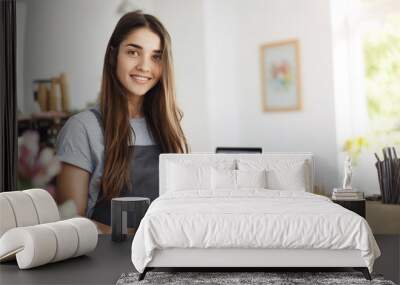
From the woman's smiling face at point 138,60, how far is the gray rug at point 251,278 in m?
2.91

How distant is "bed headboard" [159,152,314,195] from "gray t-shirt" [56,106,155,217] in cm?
51

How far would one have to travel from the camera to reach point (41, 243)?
197 inches

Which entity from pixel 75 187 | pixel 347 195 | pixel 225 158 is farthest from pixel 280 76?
pixel 75 187

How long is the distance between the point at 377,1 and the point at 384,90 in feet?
3.18

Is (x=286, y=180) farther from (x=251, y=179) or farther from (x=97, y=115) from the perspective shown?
(x=97, y=115)

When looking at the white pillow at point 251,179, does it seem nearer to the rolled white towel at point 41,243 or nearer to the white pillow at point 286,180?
the white pillow at point 286,180

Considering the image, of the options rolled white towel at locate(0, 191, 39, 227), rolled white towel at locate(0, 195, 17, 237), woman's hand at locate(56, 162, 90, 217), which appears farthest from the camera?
woman's hand at locate(56, 162, 90, 217)

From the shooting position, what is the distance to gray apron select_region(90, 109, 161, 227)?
719 centimetres

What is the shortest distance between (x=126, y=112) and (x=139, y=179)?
2.55 feet

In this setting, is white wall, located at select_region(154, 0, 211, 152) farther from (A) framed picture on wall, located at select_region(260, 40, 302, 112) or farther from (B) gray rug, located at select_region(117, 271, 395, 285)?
(B) gray rug, located at select_region(117, 271, 395, 285)

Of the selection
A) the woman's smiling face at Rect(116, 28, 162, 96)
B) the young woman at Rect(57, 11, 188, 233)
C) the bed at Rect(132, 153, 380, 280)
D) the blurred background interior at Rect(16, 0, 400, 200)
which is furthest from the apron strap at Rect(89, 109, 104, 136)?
the bed at Rect(132, 153, 380, 280)

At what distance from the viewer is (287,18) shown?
7.15m

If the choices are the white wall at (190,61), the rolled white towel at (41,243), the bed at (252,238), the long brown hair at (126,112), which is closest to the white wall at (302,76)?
the white wall at (190,61)

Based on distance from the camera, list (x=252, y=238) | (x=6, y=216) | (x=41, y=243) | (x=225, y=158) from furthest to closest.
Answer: (x=225, y=158), (x=6, y=216), (x=41, y=243), (x=252, y=238)
